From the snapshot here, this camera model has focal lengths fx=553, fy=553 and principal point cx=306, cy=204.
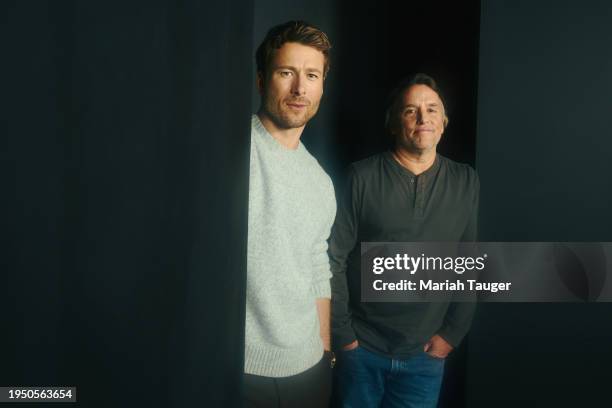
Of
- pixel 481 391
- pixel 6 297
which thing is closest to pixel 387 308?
pixel 481 391

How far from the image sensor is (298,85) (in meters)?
1.31

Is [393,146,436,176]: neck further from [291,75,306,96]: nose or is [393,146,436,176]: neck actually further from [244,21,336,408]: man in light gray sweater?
[291,75,306,96]: nose

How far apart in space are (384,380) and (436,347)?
17cm

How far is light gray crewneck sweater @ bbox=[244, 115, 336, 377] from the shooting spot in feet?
3.93

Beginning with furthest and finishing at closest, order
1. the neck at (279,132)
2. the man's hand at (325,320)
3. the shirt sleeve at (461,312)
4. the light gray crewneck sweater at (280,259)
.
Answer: the shirt sleeve at (461,312), the man's hand at (325,320), the neck at (279,132), the light gray crewneck sweater at (280,259)

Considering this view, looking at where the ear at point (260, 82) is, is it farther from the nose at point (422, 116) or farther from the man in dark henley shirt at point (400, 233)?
the nose at point (422, 116)

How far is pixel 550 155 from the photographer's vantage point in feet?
5.09

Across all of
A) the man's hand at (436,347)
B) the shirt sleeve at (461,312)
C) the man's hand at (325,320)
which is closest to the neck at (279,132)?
the man's hand at (325,320)

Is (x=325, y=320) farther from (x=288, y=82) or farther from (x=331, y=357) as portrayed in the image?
(x=288, y=82)

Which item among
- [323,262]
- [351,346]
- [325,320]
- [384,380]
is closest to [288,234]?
[323,262]

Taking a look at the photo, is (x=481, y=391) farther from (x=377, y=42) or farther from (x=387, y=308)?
(x=377, y=42)

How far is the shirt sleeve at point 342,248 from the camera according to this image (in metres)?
1.41

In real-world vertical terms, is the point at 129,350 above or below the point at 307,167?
below

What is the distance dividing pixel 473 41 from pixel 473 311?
0.74 metres
